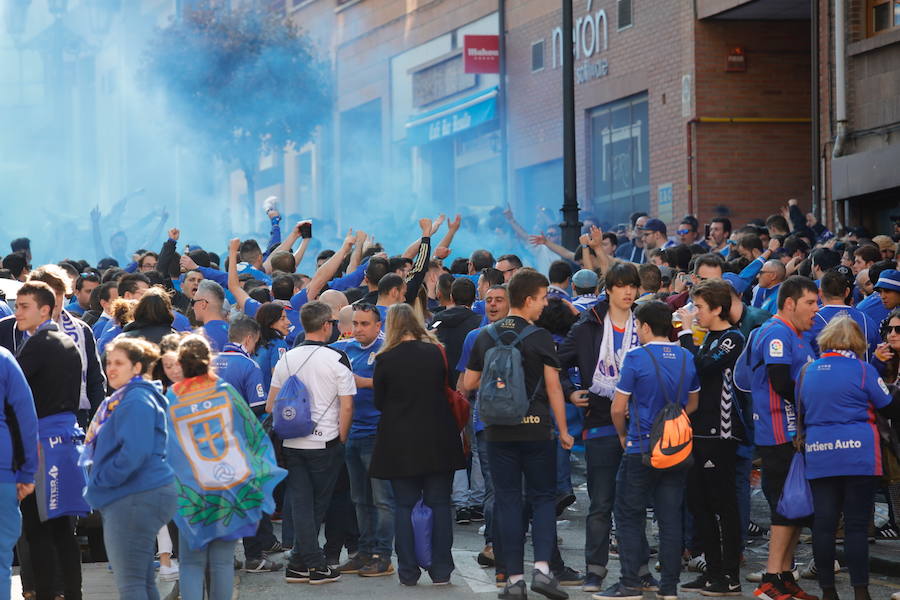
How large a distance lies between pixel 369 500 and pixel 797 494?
2825 mm

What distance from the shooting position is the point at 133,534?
6.81 m

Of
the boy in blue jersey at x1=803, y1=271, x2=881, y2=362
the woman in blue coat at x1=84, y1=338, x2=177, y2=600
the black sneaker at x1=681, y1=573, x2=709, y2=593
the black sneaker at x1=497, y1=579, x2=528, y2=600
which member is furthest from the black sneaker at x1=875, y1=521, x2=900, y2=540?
the woman in blue coat at x1=84, y1=338, x2=177, y2=600

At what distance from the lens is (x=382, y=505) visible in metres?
9.24

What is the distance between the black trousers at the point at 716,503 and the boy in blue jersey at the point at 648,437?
0.37 meters

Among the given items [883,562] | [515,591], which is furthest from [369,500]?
[883,562]

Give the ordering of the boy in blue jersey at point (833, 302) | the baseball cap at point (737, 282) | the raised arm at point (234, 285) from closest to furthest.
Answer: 1. the boy in blue jersey at point (833, 302)
2. the raised arm at point (234, 285)
3. the baseball cap at point (737, 282)

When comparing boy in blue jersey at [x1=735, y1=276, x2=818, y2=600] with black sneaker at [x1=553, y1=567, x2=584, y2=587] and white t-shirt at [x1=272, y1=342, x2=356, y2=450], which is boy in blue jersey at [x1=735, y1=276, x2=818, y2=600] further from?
white t-shirt at [x1=272, y1=342, x2=356, y2=450]

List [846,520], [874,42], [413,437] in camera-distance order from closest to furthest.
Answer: [846,520] → [413,437] → [874,42]

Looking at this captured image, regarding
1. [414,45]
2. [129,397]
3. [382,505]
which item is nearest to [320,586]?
[382,505]

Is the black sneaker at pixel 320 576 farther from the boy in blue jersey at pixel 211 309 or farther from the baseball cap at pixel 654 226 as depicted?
the baseball cap at pixel 654 226

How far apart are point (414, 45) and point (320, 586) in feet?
89.2

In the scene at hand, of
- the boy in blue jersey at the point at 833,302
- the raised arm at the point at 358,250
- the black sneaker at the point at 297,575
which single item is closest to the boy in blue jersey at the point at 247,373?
the black sneaker at the point at 297,575

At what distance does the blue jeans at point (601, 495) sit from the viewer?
8.60 metres

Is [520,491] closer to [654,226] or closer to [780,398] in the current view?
[780,398]
